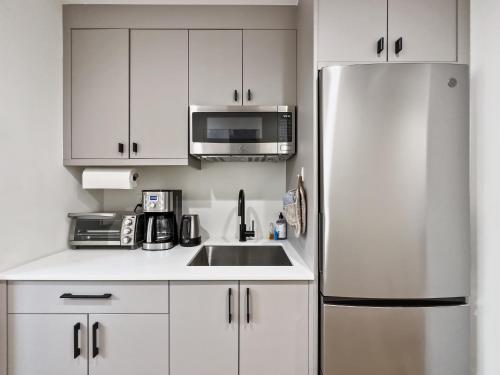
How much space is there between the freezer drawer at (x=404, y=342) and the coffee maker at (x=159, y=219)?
3.75ft

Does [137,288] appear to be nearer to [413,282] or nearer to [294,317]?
[294,317]

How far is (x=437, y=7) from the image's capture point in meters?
1.21

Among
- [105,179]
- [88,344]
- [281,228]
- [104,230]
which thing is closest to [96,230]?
[104,230]

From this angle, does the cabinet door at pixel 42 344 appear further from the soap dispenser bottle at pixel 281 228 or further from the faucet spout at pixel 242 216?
the soap dispenser bottle at pixel 281 228

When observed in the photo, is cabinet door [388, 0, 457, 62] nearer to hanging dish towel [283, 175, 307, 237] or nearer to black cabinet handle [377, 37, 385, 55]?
black cabinet handle [377, 37, 385, 55]

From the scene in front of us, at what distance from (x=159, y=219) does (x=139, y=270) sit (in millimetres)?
472

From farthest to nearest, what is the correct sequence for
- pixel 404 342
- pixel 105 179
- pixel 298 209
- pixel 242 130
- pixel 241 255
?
1. pixel 241 255
2. pixel 105 179
3. pixel 242 130
4. pixel 298 209
5. pixel 404 342

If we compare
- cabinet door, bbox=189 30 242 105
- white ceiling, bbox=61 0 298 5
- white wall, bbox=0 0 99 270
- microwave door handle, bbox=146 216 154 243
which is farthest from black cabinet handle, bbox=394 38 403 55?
white wall, bbox=0 0 99 270

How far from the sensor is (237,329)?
1222 mm

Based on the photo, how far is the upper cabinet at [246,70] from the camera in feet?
5.36

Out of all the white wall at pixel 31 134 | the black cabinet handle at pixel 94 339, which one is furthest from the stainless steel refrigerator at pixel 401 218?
the white wall at pixel 31 134

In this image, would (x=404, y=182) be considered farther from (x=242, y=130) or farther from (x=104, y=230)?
(x=104, y=230)

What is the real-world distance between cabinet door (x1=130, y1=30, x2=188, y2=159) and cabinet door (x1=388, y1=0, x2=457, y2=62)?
116cm

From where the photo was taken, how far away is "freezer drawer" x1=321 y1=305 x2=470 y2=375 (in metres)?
1.12
